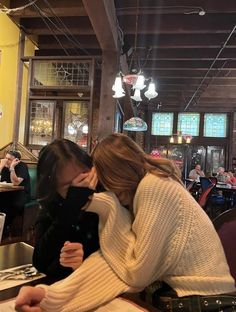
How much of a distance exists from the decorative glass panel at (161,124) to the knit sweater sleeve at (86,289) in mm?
13194

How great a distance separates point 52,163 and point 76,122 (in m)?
5.59

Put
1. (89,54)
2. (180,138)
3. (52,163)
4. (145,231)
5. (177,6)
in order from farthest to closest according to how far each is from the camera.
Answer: (180,138)
(89,54)
(177,6)
(52,163)
(145,231)

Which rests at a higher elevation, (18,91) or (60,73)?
(60,73)

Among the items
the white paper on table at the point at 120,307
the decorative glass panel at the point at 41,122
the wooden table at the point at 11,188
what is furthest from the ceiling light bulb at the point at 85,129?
the white paper on table at the point at 120,307

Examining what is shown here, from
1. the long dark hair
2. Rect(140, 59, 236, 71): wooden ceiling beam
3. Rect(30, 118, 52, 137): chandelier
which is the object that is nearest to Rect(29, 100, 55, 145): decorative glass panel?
Rect(30, 118, 52, 137): chandelier

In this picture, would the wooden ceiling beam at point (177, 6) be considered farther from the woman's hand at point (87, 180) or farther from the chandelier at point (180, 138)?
the chandelier at point (180, 138)

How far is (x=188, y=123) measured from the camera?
13.9 meters

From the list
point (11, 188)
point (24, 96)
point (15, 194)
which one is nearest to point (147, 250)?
point (11, 188)

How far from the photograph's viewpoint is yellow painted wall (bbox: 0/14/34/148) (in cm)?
614

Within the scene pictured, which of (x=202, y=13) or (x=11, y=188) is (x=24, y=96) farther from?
(x=202, y=13)

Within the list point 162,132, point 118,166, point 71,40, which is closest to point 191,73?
point 71,40

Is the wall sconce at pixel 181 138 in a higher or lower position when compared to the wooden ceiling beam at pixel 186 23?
lower

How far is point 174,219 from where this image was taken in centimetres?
103

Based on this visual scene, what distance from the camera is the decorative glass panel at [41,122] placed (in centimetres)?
668
